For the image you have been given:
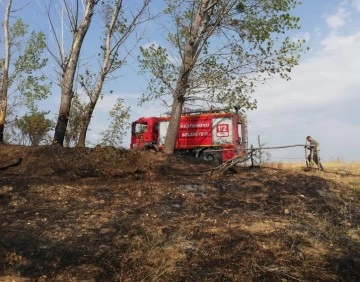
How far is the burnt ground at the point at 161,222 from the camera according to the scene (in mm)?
5746

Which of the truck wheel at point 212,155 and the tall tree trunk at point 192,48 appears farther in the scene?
the truck wheel at point 212,155

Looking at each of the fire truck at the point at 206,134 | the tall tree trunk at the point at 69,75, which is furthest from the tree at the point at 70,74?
the fire truck at the point at 206,134

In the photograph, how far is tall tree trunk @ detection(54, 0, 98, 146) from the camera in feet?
44.2

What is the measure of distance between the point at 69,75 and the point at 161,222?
26.1 ft

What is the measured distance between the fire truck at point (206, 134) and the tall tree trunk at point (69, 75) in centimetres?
944

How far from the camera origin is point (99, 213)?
7.75 m

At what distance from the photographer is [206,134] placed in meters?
23.9

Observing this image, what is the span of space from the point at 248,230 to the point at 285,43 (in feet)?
29.2

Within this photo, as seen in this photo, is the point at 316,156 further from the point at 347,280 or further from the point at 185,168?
the point at 347,280

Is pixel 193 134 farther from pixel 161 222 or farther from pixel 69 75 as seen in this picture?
pixel 161 222

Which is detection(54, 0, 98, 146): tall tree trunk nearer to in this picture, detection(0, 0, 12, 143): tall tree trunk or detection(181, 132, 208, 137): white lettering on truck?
detection(0, 0, 12, 143): tall tree trunk

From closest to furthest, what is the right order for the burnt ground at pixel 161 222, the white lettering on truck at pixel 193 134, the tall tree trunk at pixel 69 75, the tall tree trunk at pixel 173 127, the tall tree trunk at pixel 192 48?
1. the burnt ground at pixel 161 222
2. the tall tree trunk at pixel 69 75
3. the tall tree trunk at pixel 192 48
4. the tall tree trunk at pixel 173 127
5. the white lettering on truck at pixel 193 134

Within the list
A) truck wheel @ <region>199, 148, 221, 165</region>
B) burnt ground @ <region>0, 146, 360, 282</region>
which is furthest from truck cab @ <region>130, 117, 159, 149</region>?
burnt ground @ <region>0, 146, 360, 282</region>

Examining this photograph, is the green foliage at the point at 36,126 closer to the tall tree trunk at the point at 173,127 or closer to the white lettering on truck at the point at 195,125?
the white lettering on truck at the point at 195,125
